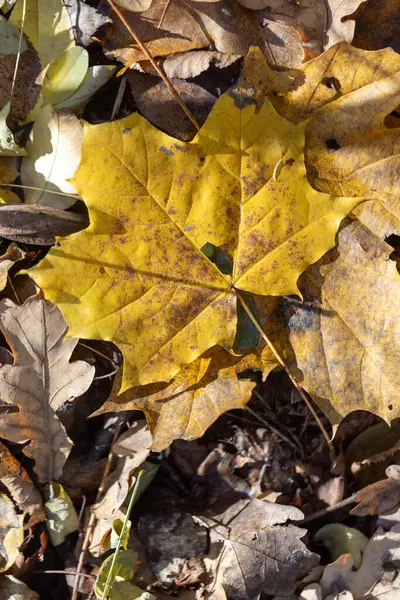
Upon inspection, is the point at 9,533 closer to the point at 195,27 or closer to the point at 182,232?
the point at 182,232

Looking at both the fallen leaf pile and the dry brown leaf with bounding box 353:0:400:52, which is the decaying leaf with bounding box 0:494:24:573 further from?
Result: the dry brown leaf with bounding box 353:0:400:52

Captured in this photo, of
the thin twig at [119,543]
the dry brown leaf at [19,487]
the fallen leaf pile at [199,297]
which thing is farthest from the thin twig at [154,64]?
the dry brown leaf at [19,487]

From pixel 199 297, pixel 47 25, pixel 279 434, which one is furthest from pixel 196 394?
pixel 47 25

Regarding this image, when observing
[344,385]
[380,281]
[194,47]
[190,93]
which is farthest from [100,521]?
[194,47]

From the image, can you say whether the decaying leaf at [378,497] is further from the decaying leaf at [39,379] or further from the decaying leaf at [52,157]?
the decaying leaf at [52,157]

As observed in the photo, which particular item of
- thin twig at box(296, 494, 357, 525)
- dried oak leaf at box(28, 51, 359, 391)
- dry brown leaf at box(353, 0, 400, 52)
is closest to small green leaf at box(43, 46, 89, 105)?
dried oak leaf at box(28, 51, 359, 391)

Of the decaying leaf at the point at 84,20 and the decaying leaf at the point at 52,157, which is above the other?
the decaying leaf at the point at 84,20
